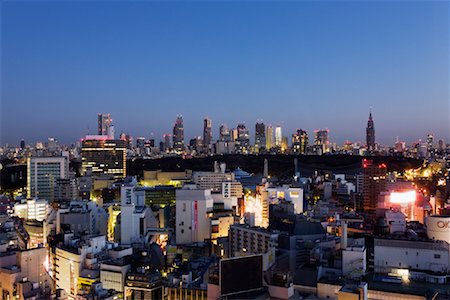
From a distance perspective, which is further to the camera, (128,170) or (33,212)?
(128,170)

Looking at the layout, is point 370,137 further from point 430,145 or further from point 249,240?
point 249,240

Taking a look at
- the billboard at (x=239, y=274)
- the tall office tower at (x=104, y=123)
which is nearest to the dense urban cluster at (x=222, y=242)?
the billboard at (x=239, y=274)

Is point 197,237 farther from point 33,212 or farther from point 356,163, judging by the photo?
point 356,163

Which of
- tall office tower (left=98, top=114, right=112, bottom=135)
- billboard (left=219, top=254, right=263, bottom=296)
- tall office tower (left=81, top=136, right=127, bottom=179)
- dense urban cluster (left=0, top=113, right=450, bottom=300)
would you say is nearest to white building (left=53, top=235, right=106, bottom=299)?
dense urban cluster (left=0, top=113, right=450, bottom=300)

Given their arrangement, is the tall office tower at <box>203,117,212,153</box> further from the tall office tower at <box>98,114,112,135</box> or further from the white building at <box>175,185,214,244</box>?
the white building at <box>175,185,214,244</box>

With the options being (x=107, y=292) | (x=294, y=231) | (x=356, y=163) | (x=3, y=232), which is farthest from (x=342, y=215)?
(x=356, y=163)

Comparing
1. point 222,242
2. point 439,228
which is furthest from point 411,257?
point 222,242

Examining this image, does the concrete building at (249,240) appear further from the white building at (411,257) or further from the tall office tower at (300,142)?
the tall office tower at (300,142)
